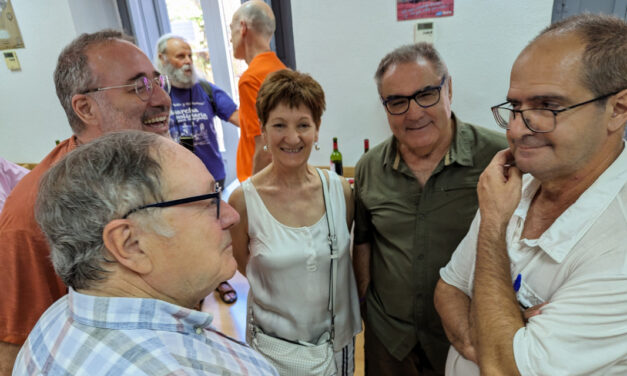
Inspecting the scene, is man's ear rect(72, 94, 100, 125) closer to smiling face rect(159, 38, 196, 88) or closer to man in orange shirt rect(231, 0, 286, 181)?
man in orange shirt rect(231, 0, 286, 181)

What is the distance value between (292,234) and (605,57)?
1.12 meters

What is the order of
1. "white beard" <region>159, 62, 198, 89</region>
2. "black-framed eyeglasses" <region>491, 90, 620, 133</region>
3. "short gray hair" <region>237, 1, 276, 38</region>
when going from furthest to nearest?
1. "white beard" <region>159, 62, 198, 89</region>
2. "short gray hair" <region>237, 1, 276, 38</region>
3. "black-framed eyeglasses" <region>491, 90, 620, 133</region>

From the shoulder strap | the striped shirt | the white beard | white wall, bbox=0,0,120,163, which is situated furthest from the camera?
white wall, bbox=0,0,120,163

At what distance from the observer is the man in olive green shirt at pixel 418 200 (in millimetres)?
1360

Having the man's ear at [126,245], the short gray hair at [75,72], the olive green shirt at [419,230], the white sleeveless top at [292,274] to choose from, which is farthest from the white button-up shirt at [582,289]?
the short gray hair at [75,72]

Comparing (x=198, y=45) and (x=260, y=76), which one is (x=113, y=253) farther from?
(x=198, y=45)

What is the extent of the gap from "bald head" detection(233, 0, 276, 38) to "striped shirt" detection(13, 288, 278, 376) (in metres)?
2.14

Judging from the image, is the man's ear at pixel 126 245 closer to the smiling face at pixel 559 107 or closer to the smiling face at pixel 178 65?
the smiling face at pixel 559 107

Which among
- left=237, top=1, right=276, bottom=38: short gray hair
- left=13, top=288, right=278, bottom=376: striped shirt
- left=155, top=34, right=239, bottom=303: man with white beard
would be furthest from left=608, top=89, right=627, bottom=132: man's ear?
left=155, top=34, right=239, bottom=303: man with white beard

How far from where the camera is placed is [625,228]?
736mm

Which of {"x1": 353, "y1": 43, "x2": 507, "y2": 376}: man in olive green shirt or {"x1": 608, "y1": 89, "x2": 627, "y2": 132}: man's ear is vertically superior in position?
{"x1": 608, "y1": 89, "x2": 627, "y2": 132}: man's ear

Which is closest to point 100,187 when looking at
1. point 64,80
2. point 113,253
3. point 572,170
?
point 113,253

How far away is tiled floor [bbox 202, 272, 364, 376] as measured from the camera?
2498 mm

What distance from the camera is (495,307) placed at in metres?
0.84
